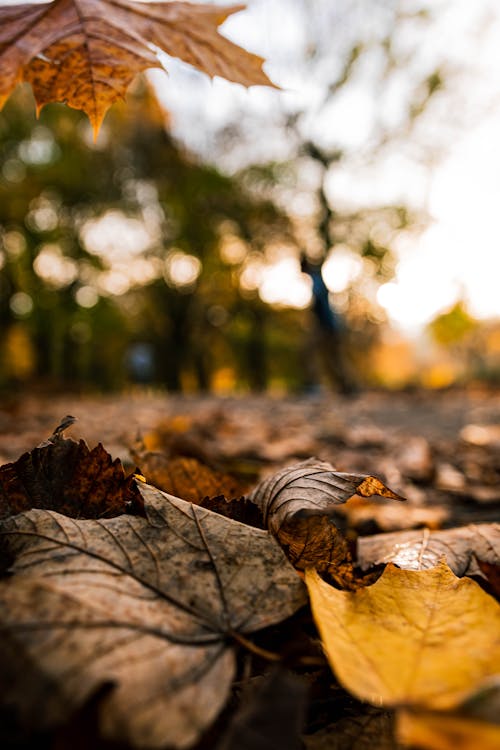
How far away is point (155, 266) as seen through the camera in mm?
21125

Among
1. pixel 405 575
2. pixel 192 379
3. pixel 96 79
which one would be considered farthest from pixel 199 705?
pixel 192 379

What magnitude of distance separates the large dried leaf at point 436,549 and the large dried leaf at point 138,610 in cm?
25

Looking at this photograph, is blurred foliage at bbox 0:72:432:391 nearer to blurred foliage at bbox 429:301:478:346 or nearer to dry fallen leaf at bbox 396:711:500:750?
blurred foliage at bbox 429:301:478:346

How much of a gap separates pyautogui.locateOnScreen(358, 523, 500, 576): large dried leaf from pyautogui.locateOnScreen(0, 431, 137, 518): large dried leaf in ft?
1.20

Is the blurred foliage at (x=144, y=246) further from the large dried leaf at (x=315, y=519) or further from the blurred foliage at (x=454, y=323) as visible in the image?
the large dried leaf at (x=315, y=519)

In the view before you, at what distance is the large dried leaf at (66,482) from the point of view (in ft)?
1.97

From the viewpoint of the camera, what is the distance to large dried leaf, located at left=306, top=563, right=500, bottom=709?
0.35 meters

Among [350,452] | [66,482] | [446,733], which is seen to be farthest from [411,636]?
[350,452]

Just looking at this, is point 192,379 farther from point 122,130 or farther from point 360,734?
point 360,734

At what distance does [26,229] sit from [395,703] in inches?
767

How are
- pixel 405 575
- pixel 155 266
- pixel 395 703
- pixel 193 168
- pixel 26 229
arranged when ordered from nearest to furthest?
1. pixel 395 703
2. pixel 405 575
3. pixel 193 168
4. pixel 26 229
5. pixel 155 266

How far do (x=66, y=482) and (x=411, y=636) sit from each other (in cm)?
43

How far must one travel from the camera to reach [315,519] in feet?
1.94

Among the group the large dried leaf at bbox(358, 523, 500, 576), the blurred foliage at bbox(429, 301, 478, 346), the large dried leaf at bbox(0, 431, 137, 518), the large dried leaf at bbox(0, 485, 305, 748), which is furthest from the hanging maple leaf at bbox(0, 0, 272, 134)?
the blurred foliage at bbox(429, 301, 478, 346)
